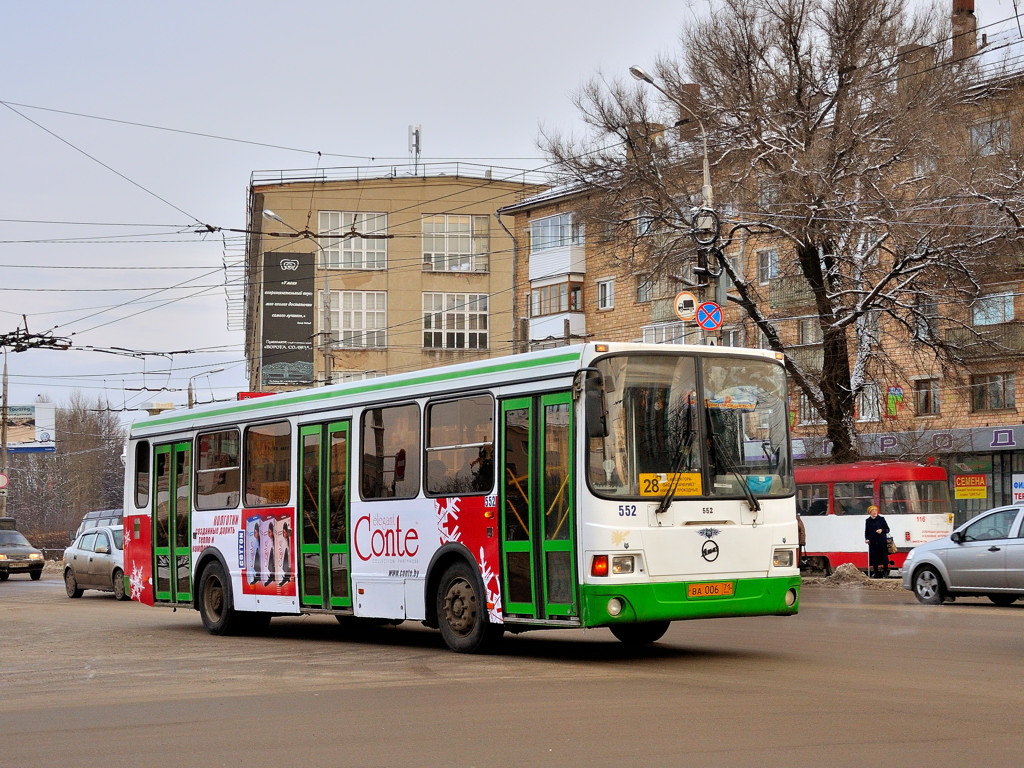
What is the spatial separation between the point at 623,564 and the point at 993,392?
35.2 meters

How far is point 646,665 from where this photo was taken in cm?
1277

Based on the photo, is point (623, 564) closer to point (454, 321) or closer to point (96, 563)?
point (96, 563)

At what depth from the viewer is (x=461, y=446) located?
1404 centimetres

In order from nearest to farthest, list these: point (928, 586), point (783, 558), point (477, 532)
→ point (783, 558) → point (477, 532) → point (928, 586)

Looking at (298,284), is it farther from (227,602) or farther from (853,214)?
(227,602)

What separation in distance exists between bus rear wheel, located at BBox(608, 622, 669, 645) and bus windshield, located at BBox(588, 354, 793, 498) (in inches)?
88.8

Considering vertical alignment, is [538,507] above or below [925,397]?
below

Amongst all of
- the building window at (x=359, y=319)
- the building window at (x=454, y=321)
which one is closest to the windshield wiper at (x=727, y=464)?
the building window at (x=359, y=319)

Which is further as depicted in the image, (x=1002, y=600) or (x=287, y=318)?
(x=287, y=318)

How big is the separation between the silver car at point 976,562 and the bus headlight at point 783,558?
8.76 metres

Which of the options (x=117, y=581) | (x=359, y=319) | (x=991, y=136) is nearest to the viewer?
(x=117, y=581)

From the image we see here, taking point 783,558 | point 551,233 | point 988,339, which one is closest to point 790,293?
point 988,339

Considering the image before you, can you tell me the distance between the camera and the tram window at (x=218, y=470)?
58.9ft

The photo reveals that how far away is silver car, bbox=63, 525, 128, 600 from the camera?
31047 millimetres
